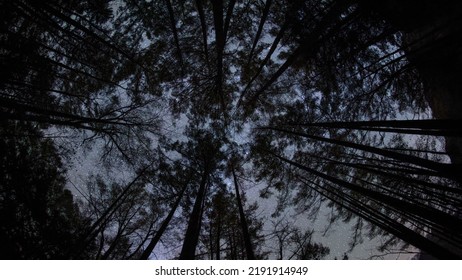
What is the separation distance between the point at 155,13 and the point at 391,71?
7.21m

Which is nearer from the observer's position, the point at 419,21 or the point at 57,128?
the point at 419,21

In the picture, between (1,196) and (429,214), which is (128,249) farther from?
(429,214)

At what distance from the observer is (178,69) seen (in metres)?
10.7

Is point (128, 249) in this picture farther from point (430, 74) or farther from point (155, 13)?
point (430, 74)

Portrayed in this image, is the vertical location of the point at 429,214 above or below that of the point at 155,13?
below

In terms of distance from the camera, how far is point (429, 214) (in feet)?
7.33

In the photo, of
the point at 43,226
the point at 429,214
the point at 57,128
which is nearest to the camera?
the point at 429,214

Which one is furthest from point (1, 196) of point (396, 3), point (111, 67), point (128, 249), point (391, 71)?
point (391, 71)

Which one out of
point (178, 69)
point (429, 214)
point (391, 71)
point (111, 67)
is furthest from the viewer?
point (178, 69)

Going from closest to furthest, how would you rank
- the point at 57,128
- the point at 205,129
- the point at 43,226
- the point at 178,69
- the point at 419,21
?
the point at 419,21
the point at 43,226
the point at 57,128
the point at 178,69
the point at 205,129

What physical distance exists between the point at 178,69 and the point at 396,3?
7329 mm

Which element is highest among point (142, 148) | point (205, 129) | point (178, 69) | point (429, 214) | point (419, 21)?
point (178, 69)

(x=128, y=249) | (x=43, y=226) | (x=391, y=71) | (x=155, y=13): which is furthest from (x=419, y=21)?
(x=128, y=249)

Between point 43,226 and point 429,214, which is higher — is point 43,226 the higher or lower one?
the higher one
